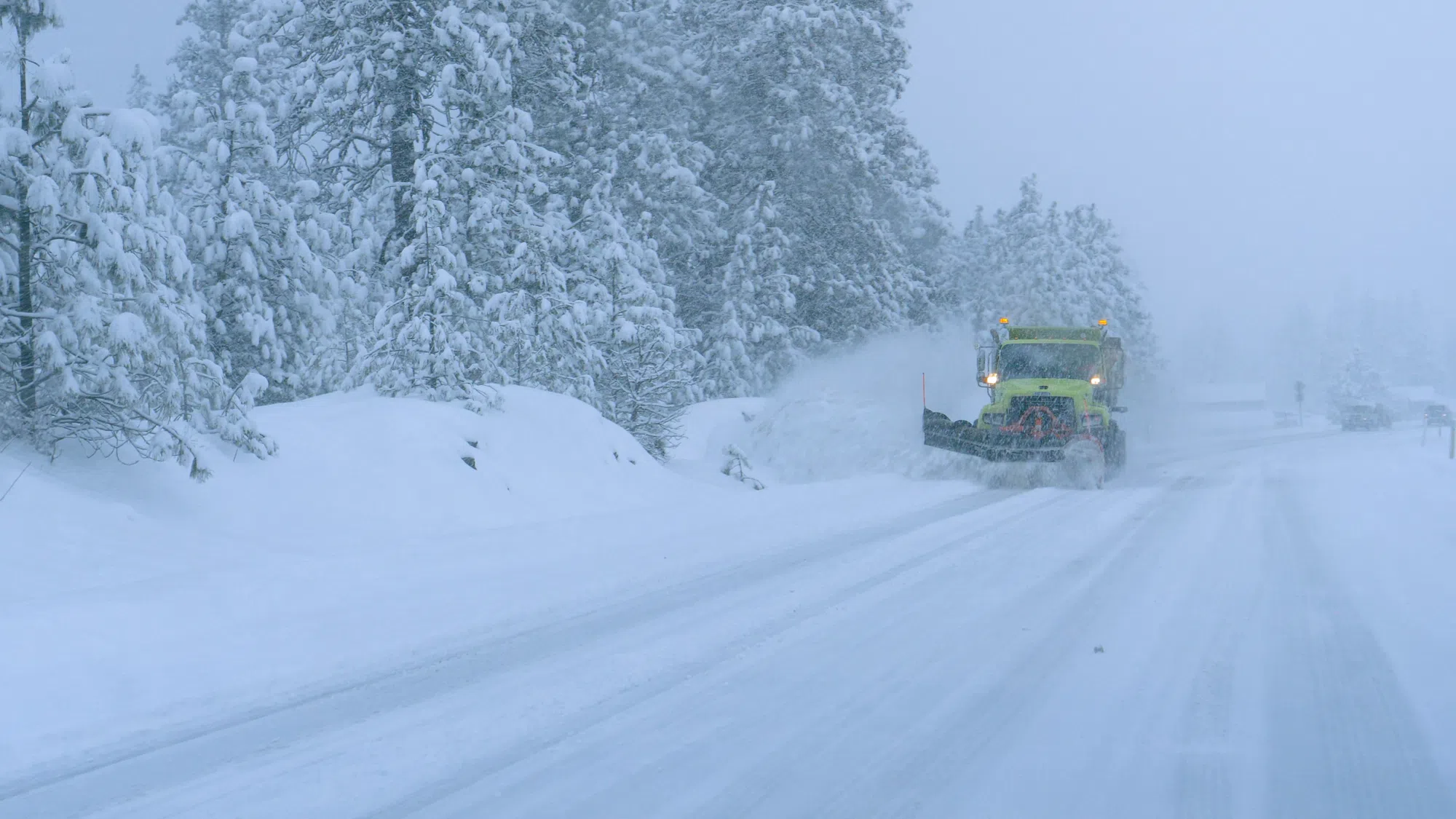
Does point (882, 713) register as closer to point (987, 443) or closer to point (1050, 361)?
point (987, 443)

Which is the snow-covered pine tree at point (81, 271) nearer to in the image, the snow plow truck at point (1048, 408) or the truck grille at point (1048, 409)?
the snow plow truck at point (1048, 408)

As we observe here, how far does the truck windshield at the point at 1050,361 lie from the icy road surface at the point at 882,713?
10.9 m

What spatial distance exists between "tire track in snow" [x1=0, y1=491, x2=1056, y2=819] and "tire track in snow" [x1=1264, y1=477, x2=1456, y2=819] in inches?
149

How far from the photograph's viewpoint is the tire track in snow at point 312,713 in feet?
14.1

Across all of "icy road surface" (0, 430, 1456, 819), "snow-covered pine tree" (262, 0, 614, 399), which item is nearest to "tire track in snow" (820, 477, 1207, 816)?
"icy road surface" (0, 430, 1456, 819)

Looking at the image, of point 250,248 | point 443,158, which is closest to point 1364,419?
point 443,158

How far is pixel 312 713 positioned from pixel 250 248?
1489 cm

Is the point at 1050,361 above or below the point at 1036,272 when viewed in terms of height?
below

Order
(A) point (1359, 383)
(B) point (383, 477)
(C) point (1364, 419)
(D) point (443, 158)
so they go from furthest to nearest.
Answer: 1. (A) point (1359, 383)
2. (C) point (1364, 419)
3. (D) point (443, 158)
4. (B) point (383, 477)

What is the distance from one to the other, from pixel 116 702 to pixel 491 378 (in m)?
11.9

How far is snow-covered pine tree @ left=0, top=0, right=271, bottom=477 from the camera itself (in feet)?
30.0

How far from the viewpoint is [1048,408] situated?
61.7 ft

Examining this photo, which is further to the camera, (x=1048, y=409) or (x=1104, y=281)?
(x=1104, y=281)

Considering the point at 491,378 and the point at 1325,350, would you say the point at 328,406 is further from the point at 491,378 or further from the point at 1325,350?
the point at 1325,350
